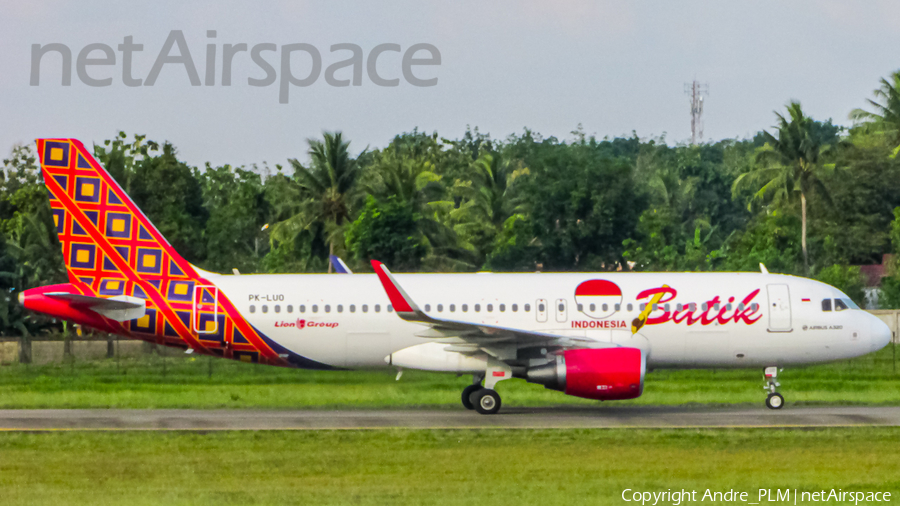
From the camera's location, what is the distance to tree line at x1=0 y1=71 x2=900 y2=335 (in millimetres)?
53531

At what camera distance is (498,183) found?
69.5m

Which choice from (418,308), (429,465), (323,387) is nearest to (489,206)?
(323,387)

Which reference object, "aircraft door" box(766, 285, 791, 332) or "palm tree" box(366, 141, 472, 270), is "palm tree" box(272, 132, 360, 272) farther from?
"aircraft door" box(766, 285, 791, 332)

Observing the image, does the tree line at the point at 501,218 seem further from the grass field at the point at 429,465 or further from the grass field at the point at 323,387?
the grass field at the point at 429,465

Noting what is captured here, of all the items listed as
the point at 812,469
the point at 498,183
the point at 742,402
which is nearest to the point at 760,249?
the point at 498,183

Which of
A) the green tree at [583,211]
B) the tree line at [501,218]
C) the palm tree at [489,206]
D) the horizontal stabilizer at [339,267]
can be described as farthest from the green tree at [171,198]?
the horizontal stabilizer at [339,267]

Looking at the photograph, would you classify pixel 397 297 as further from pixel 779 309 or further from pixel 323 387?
pixel 323 387

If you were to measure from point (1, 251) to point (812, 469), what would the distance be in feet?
138

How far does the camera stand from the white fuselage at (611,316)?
81.9 feet

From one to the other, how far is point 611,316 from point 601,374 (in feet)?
7.71

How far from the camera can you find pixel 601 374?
22.9 metres

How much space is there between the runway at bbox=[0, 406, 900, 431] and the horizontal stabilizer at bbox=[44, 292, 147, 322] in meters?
2.26

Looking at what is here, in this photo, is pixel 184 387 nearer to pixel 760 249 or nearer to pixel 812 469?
pixel 812 469

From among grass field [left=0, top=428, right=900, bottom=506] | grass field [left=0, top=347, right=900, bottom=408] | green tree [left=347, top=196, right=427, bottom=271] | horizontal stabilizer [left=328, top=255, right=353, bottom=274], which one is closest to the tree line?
green tree [left=347, top=196, right=427, bottom=271]
